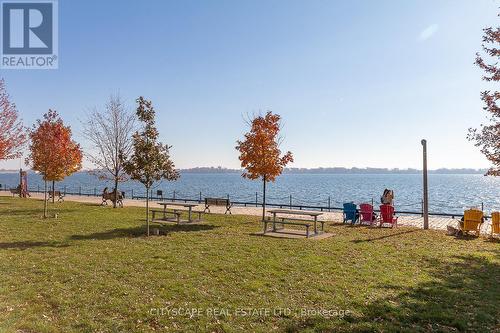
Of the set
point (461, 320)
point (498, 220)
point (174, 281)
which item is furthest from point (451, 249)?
point (174, 281)

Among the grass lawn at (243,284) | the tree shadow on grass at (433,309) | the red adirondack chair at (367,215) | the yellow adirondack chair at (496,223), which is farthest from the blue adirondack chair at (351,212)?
the tree shadow on grass at (433,309)

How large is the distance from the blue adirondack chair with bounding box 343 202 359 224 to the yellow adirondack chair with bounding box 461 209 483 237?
5167 millimetres

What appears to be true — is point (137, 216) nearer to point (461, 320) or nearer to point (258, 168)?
point (258, 168)

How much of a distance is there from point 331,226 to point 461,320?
40.3ft

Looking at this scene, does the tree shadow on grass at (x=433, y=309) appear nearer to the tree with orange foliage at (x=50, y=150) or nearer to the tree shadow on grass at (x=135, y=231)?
the tree shadow on grass at (x=135, y=231)

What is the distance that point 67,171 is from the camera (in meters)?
28.4

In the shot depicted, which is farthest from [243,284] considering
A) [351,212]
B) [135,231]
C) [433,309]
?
[351,212]

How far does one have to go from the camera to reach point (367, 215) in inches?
781

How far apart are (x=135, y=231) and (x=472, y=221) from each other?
1457 cm

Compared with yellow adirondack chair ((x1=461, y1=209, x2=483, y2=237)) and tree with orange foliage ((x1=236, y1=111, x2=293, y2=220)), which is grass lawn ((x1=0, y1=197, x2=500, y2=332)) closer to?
yellow adirondack chair ((x1=461, y1=209, x2=483, y2=237))

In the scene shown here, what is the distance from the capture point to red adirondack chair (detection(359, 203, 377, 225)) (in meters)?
19.6

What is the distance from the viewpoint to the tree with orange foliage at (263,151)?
68.3ft

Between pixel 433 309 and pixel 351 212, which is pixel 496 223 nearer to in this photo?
pixel 351 212

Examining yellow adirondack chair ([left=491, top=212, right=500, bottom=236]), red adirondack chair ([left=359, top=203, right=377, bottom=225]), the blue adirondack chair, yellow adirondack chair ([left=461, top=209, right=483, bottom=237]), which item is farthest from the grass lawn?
the blue adirondack chair
